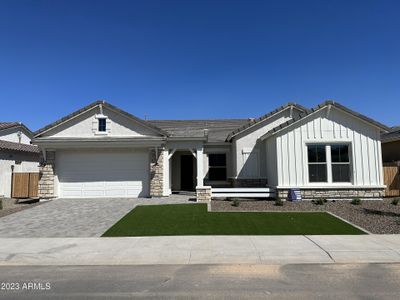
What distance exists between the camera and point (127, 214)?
43.0 feet

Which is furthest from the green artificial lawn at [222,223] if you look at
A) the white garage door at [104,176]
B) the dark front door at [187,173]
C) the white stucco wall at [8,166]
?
the white stucco wall at [8,166]

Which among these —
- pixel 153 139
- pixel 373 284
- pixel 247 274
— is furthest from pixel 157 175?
pixel 373 284

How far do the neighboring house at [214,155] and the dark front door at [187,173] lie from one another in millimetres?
67

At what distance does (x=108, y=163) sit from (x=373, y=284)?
15251 mm

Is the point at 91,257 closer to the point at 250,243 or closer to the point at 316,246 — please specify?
the point at 250,243

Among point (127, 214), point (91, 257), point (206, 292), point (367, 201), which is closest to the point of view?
point (206, 292)

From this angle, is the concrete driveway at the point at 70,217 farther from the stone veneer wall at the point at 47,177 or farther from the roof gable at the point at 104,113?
the roof gable at the point at 104,113

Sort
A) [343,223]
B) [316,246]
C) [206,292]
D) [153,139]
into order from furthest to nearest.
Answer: [153,139]
[343,223]
[316,246]
[206,292]

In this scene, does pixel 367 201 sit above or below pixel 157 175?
below

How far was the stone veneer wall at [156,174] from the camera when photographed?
18062 millimetres

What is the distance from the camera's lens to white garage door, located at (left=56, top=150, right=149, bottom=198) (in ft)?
60.6

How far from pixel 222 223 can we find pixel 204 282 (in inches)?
213

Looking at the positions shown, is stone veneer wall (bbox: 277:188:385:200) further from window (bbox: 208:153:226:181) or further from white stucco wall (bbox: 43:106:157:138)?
white stucco wall (bbox: 43:106:157:138)

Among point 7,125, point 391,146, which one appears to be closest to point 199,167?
point 391,146
